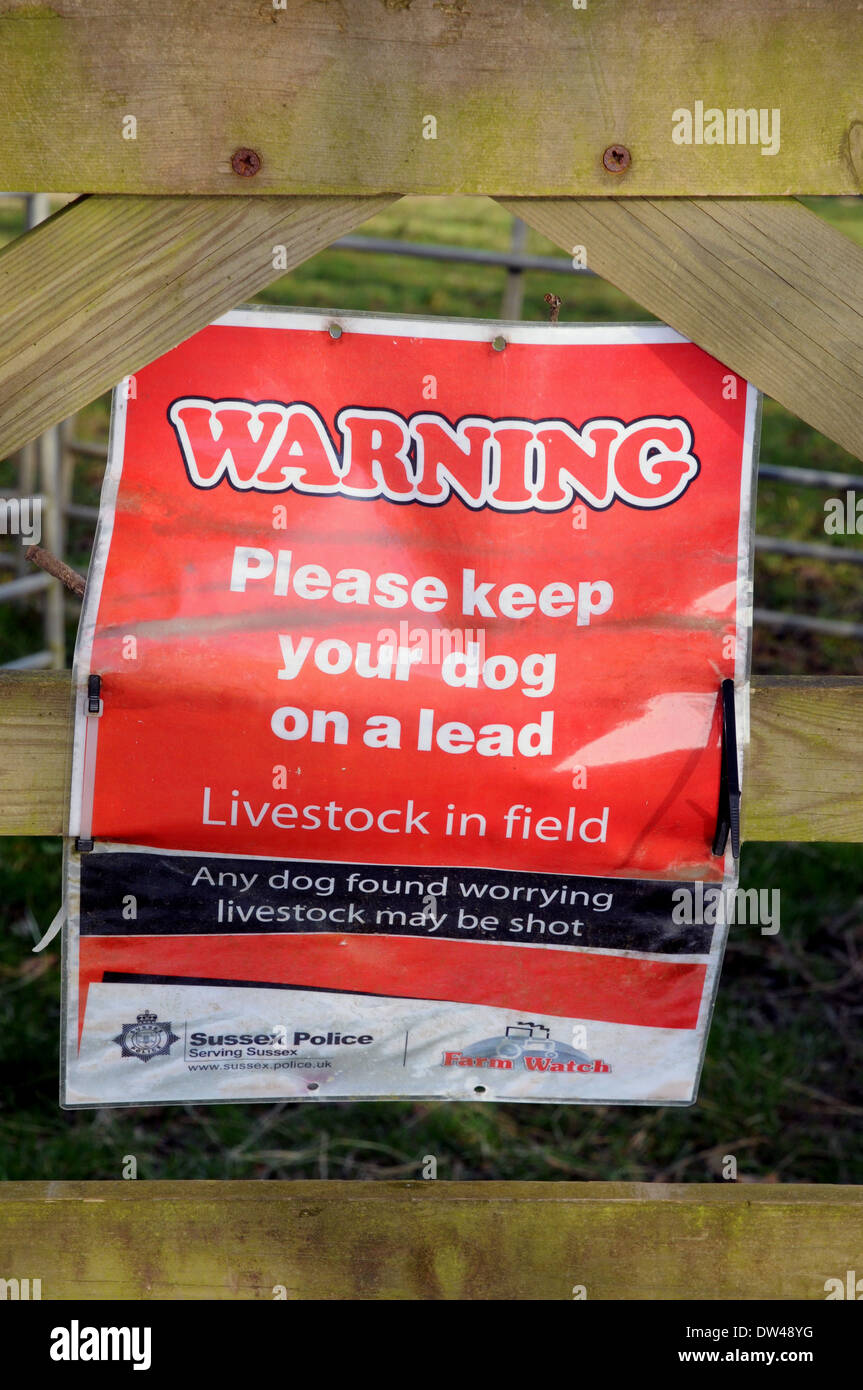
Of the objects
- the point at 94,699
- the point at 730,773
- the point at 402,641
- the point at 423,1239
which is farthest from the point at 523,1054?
the point at 94,699

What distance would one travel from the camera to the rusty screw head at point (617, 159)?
59.0 inches

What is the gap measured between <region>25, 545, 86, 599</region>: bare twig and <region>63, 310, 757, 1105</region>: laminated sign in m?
0.07

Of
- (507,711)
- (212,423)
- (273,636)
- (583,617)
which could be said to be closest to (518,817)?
(507,711)

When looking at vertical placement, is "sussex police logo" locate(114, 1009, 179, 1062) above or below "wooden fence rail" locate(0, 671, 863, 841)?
below

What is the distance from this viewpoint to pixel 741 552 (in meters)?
1.70

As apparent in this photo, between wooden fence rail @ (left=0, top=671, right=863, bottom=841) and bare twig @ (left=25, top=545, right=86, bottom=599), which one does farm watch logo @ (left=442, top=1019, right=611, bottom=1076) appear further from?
bare twig @ (left=25, top=545, right=86, bottom=599)

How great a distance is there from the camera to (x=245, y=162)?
4.91 ft

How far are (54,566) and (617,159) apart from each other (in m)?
0.89

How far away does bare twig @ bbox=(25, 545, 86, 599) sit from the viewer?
167 centimetres

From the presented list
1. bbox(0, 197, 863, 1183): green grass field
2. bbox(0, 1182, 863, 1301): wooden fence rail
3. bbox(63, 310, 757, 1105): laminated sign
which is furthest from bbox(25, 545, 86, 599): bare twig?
bbox(0, 197, 863, 1183): green grass field

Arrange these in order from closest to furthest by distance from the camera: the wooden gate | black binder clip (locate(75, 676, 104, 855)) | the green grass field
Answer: the wooden gate < black binder clip (locate(75, 676, 104, 855)) < the green grass field

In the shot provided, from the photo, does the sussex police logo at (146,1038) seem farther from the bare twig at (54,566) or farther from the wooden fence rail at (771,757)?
the bare twig at (54,566)

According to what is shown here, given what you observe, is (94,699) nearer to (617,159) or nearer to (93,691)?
(93,691)

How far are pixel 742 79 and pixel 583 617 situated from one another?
0.67 meters
